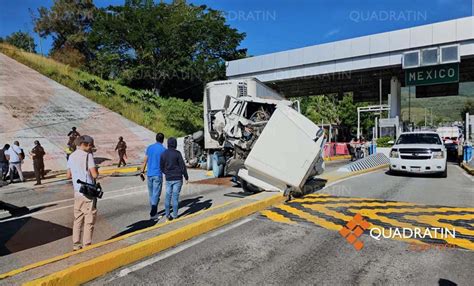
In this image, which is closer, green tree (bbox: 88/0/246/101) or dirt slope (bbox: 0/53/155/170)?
dirt slope (bbox: 0/53/155/170)

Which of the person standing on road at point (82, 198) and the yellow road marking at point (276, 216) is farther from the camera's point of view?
the yellow road marking at point (276, 216)

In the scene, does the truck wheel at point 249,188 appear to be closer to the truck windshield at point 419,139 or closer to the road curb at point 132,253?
the road curb at point 132,253

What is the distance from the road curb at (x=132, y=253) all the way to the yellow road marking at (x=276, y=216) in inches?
21.5

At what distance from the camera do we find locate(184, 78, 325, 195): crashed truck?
28.6 ft

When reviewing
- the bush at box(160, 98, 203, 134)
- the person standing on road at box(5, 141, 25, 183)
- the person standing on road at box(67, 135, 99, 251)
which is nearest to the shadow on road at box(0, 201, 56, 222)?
the person standing on road at box(67, 135, 99, 251)

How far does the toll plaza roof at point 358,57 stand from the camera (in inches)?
765

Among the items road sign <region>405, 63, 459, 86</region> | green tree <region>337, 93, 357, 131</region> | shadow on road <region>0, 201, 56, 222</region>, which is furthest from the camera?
green tree <region>337, 93, 357, 131</region>

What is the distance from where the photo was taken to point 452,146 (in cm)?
2634

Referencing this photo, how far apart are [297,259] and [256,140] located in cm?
521

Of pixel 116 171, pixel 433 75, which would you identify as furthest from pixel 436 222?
pixel 433 75

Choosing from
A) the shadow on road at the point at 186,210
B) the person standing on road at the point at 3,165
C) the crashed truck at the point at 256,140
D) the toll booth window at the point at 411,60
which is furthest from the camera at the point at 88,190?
the toll booth window at the point at 411,60

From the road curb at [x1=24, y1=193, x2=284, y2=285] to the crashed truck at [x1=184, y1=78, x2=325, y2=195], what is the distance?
1.94 metres

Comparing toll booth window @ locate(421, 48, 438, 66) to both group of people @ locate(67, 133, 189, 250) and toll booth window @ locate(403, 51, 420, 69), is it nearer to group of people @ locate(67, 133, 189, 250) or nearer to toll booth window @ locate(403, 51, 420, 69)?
toll booth window @ locate(403, 51, 420, 69)

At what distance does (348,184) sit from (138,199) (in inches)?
252
